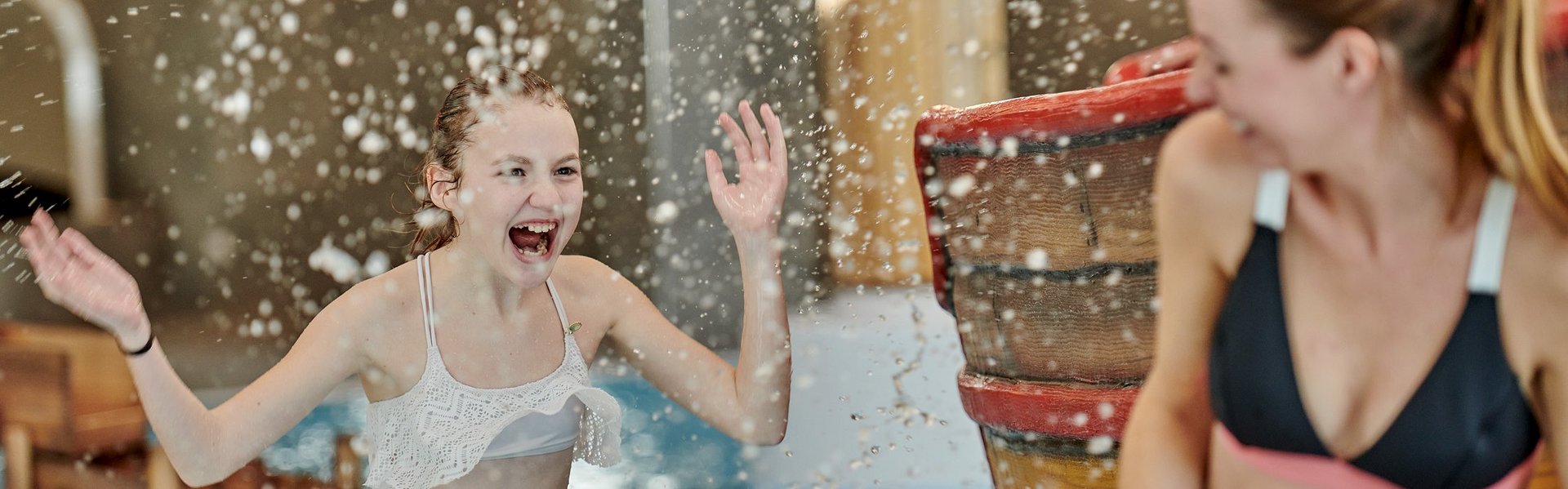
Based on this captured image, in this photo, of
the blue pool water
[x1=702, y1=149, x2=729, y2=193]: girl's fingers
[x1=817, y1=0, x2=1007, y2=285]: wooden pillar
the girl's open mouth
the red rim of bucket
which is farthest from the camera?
[x1=817, y1=0, x2=1007, y2=285]: wooden pillar

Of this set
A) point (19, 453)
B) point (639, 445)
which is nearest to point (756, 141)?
point (19, 453)

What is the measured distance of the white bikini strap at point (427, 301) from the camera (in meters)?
1.78

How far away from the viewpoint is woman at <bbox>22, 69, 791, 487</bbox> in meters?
1.67

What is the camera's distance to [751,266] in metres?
1.68

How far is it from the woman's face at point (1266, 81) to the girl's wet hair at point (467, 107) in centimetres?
113

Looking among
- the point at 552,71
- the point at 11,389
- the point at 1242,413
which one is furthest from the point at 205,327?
the point at 1242,413

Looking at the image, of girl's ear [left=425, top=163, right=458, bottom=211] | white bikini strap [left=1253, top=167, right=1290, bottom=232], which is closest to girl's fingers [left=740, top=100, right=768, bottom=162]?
girl's ear [left=425, top=163, right=458, bottom=211]

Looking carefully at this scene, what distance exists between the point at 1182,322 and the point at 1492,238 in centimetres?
26

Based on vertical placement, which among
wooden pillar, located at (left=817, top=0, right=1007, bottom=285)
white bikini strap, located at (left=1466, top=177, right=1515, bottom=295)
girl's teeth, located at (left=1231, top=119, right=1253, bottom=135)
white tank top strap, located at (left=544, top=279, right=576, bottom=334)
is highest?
girl's teeth, located at (left=1231, top=119, right=1253, bottom=135)

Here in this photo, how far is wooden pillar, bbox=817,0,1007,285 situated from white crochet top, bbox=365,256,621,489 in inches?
134

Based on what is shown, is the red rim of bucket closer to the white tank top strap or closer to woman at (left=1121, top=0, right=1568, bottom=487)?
woman at (left=1121, top=0, right=1568, bottom=487)

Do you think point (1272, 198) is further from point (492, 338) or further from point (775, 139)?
point (492, 338)

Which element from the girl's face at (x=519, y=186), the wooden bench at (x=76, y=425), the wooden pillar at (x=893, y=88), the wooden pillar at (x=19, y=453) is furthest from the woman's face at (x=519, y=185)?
the wooden pillar at (x=893, y=88)

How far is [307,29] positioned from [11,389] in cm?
287
